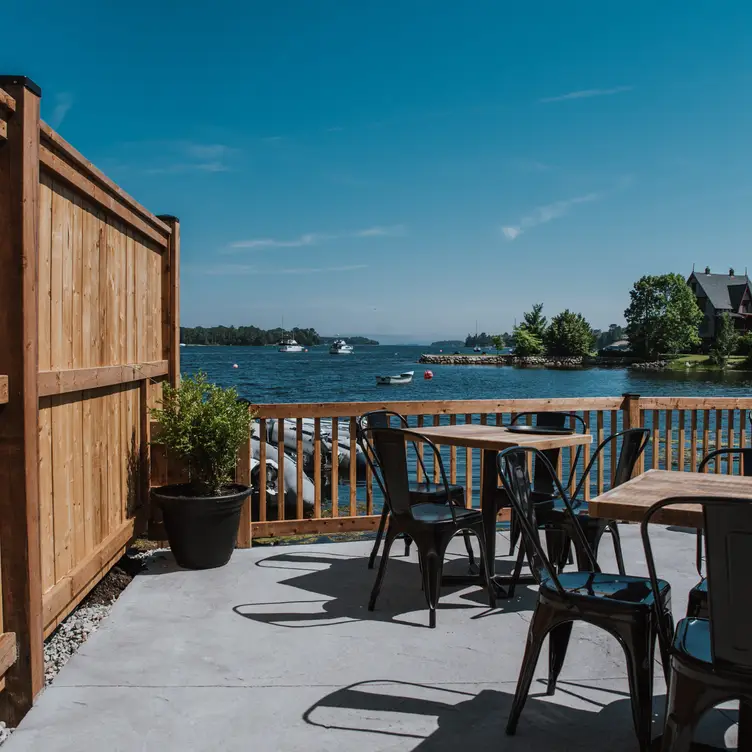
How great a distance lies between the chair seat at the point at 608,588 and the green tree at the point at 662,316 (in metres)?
70.0

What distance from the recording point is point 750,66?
1002cm

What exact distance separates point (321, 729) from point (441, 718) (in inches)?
16.4

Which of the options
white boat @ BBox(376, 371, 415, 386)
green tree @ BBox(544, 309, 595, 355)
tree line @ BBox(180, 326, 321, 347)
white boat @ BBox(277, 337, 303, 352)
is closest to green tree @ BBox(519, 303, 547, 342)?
green tree @ BBox(544, 309, 595, 355)

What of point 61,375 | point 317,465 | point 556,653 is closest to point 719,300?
point 317,465

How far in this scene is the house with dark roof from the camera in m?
68.6

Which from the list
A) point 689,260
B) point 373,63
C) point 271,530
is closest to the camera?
point 271,530

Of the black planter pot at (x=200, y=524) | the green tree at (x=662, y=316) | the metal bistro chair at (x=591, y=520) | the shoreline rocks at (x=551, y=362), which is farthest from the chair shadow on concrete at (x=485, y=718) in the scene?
the green tree at (x=662, y=316)

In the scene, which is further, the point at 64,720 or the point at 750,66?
the point at 750,66

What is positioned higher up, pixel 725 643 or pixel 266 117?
pixel 266 117

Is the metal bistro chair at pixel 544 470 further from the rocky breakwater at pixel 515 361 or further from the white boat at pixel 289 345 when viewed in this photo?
the white boat at pixel 289 345

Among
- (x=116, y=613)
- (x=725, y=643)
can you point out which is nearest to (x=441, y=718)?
(x=725, y=643)

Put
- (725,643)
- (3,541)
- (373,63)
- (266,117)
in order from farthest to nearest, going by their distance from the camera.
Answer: (266,117), (373,63), (3,541), (725,643)

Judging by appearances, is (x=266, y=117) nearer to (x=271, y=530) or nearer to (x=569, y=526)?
(x=271, y=530)

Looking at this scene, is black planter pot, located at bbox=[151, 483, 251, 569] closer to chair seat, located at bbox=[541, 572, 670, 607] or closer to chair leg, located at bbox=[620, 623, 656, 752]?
chair seat, located at bbox=[541, 572, 670, 607]
